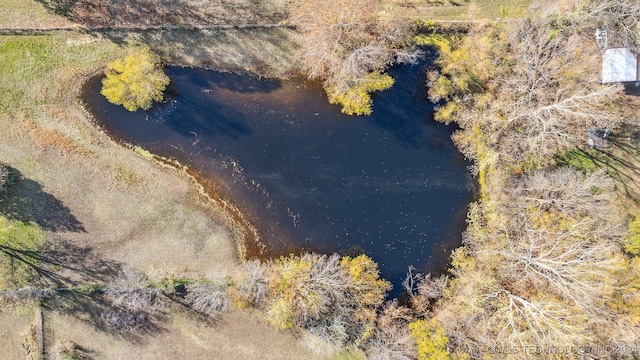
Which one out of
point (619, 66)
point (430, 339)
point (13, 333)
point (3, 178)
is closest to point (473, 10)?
point (619, 66)

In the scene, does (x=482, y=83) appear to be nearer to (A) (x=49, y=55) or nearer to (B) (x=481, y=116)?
(B) (x=481, y=116)

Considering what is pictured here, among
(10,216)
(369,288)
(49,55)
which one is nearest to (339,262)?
(369,288)

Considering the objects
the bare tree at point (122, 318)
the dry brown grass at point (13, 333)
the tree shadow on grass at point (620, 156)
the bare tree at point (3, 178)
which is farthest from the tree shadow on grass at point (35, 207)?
the tree shadow on grass at point (620, 156)

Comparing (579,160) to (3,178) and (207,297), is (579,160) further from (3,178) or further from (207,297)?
(3,178)

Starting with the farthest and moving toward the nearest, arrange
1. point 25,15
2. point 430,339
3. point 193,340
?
point 25,15
point 193,340
point 430,339

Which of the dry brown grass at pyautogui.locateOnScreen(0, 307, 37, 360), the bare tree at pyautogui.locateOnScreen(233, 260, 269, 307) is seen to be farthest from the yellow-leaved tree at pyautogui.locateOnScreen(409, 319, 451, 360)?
the dry brown grass at pyautogui.locateOnScreen(0, 307, 37, 360)
